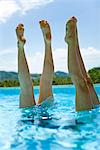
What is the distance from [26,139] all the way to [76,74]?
5.17 feet

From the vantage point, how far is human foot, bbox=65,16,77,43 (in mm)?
5414

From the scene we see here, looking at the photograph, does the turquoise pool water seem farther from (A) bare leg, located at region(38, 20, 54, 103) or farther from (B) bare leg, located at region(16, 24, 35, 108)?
(A) bare leg, located at region(38, 20, 54, 103)

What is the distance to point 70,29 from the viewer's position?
5.43m

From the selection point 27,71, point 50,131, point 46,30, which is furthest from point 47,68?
point 50,131

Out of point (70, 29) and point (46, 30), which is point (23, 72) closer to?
point (46, 30)

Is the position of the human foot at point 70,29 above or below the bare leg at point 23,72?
above

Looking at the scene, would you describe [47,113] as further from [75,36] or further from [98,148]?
[98,148]

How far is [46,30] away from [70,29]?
141 centimetres

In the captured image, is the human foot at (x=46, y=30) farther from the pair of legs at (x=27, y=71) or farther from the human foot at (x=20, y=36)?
the human foot at (x=20, y=36)

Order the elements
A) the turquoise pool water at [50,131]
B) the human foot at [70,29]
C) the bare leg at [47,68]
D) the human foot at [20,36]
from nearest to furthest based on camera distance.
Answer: the turquoise pool water at [50,131] < the human foot at [70,29] < the human foot at [20,36] < the bare leg at [47,68]

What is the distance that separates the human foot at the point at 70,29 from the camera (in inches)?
213

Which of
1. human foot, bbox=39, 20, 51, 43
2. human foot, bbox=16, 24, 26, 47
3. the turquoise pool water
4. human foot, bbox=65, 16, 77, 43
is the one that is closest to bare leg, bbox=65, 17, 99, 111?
human foot, bbox=65, 16, 77, 43

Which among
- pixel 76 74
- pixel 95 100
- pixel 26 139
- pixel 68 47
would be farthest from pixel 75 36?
pixel 26 139

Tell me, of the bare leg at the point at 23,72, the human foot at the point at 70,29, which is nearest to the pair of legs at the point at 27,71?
the bare leg at the point at 23,72
